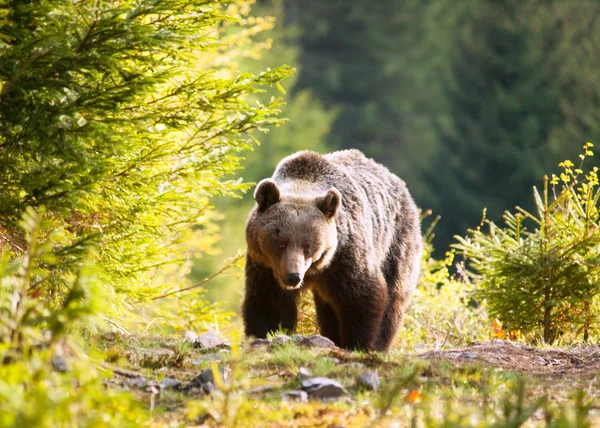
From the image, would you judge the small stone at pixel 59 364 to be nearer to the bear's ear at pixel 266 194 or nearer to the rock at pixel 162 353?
the rock at pixel 162 353

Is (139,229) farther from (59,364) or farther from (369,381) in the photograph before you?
(369,381)

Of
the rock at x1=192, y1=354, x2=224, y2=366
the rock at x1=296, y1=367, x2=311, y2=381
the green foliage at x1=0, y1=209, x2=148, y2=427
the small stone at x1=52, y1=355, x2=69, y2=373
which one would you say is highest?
the rock at x1=192, y1=354, x2=224, y2=366

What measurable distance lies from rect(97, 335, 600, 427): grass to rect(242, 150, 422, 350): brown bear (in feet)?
3.23

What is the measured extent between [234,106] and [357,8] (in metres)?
32.7

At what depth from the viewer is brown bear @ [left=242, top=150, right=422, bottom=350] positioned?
594cm

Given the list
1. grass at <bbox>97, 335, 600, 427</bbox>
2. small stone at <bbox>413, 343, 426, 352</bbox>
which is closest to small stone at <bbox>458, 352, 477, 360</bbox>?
grass at <bbox>97, 335, 600, 427</bbox>

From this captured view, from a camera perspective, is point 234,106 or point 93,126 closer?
point 93,126

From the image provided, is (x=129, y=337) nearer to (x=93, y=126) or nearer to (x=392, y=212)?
(x=93, y=126)

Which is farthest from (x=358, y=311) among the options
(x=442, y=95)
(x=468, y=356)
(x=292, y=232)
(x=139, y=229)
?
(x=442, y=95)

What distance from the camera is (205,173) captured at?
281 inches

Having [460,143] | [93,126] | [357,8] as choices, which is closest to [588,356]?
[93,126]

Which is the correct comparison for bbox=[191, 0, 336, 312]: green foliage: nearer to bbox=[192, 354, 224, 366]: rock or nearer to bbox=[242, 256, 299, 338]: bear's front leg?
bbox=[242, 256, 299, 338]: bear's front leg

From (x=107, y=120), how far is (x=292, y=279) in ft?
5.43

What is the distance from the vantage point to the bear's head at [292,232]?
5801 mm
